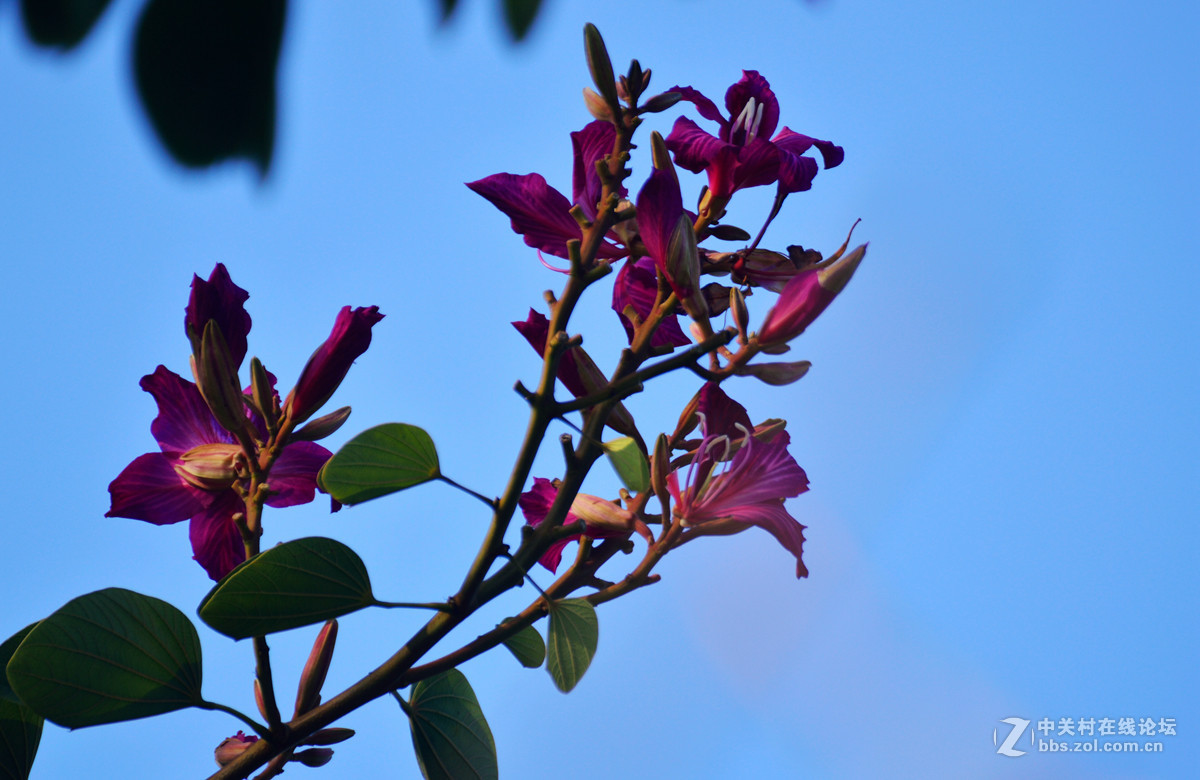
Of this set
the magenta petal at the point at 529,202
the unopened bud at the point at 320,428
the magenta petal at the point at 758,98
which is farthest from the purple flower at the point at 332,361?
the magenta petal at the point at 758,98

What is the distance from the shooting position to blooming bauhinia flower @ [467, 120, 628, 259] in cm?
71

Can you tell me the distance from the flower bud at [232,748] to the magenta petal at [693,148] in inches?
20.6

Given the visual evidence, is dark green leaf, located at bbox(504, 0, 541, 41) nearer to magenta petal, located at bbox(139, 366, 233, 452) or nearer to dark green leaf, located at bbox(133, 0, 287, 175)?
dark green leaf, located at bbox(133, 0, 287, 175)

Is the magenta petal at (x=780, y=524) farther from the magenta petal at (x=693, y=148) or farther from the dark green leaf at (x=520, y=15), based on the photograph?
the dark green leaf at (x=520, y=15)

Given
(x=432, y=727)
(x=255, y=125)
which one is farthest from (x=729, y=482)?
(x=255, y=125)

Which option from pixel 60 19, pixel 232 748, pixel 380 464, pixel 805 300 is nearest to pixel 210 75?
pixel 60 19

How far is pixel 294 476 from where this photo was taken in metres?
0.73

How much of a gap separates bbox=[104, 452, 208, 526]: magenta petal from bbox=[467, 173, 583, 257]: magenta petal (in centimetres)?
32

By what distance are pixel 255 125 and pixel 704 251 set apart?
381 millimetres

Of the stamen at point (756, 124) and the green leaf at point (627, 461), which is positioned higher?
the stamen at point (756, 124)

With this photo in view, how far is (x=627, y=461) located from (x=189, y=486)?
1.17ft

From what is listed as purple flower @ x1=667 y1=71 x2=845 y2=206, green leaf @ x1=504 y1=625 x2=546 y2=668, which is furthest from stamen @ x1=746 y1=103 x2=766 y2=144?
green leaf @ x1=504 y1=625 x2=546 y2=668

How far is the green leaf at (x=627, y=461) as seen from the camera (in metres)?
0.60

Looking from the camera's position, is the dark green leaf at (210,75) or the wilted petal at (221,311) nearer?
the dark green leaf at (210,75)
